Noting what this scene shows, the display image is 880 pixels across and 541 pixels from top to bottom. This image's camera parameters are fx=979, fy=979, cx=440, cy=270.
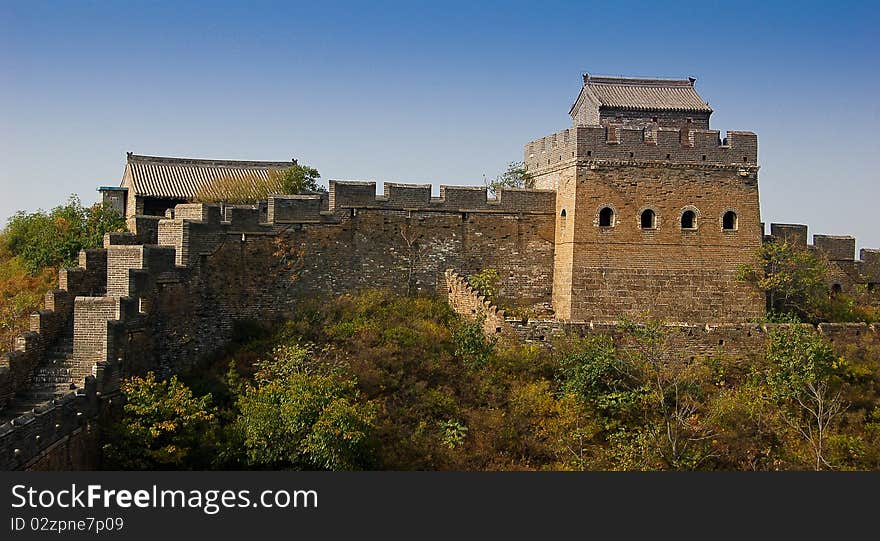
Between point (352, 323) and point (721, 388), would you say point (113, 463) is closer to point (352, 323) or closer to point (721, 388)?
point (352, 323)

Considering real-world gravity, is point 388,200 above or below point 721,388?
above

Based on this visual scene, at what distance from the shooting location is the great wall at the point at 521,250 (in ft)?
65.2

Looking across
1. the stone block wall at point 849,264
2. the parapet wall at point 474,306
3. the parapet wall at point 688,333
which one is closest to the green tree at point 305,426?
the parapet wall at point 474,306

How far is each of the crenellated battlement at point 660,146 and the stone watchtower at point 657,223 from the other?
0.02 meters

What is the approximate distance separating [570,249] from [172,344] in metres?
8.69

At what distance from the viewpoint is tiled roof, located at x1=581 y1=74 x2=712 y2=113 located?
29.3 meters

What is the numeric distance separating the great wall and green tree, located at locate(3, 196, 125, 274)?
49.3 inches

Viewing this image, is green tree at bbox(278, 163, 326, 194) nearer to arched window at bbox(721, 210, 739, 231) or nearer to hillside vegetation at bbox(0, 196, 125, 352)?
hillside vegetation at bbox(0, 196, 125, 352)

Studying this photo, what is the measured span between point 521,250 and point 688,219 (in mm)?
3810

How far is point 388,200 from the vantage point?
72.5ft

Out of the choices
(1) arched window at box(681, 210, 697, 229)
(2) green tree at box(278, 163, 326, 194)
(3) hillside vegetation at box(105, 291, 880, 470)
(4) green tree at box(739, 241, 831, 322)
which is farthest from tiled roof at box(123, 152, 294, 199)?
(4) green tree at box(739, 241, 831, 322)

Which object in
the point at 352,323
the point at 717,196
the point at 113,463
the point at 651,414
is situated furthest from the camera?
the point at 717,196

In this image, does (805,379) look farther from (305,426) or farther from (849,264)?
(305,426)

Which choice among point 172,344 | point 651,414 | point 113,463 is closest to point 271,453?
point 113,463
